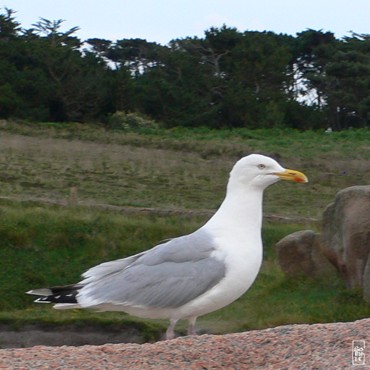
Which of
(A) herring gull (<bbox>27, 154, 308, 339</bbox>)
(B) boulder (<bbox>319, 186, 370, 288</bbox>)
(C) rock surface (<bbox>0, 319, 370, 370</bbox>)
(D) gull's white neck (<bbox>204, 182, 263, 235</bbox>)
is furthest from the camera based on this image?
(B) boulder (<bbox>319, 186, 370, 288</bbox>)

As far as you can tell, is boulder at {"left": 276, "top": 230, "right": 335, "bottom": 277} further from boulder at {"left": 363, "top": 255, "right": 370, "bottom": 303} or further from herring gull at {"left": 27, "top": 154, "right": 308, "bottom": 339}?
herring gull at {"left": 27, "top": 154, "right": 308, "bottom": 339}

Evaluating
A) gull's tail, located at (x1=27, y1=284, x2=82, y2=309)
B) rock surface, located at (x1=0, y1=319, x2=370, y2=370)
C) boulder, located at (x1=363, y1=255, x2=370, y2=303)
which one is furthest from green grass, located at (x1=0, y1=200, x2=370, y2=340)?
rock surface, located at (x1=0, y1=319, x2=370, y2=370)

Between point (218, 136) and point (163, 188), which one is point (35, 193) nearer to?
point (163, 188)

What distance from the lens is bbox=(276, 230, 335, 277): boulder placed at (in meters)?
14.6

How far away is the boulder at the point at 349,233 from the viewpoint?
43.3ft

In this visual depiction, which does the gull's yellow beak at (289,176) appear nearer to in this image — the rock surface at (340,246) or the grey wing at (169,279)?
the grey wing at (169,279)

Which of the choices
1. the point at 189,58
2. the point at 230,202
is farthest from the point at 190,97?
the point at 230,202

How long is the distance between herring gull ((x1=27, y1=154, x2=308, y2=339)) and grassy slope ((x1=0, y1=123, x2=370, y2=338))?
6163 mm

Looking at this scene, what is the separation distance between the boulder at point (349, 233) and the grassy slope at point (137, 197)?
35 cm

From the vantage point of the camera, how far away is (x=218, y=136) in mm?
34844

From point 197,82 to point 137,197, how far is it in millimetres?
24954

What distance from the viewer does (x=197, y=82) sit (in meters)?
45.1

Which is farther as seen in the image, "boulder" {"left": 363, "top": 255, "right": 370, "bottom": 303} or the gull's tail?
"boulder" {"left": 363, "top": 255, "right": 370, "bottom": 303}

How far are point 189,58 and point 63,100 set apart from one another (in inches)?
351
